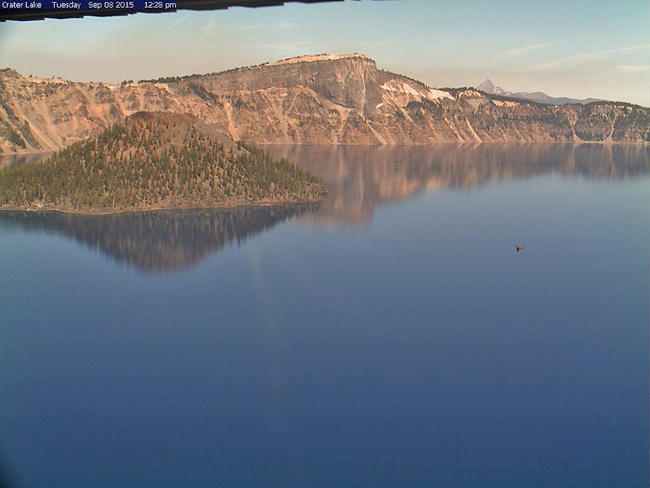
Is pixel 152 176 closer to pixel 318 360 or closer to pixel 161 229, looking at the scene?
pixel 161 229

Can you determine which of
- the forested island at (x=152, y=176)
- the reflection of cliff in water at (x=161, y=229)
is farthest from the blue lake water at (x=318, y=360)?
the forested island at (x=152, y=176)

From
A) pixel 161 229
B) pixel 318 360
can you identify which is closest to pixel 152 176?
pixel 161 229

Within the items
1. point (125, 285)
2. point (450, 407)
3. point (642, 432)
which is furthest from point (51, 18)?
point (125, 285)

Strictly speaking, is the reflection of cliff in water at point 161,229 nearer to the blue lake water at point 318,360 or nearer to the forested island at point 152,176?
the blue lake water at point 318,360

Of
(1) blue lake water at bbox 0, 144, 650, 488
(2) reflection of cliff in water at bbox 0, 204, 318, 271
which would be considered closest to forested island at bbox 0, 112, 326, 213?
(2) reflection of cliff in water at bbox 0, 204, 318, 271

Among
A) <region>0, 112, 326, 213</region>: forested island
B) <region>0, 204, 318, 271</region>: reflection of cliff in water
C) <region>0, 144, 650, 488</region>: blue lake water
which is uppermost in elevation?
<region>0, 112, 326, 213</region>: forested island

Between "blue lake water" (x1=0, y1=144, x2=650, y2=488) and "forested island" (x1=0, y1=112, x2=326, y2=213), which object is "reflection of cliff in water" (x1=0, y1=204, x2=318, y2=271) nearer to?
"blue lake water" (x1=0, y1=144, x2=650, y2=488)
